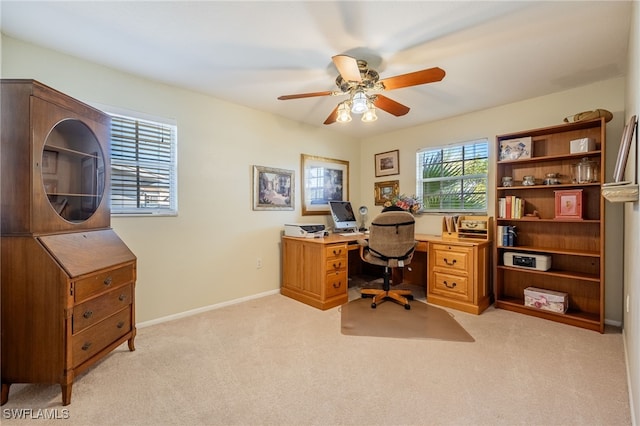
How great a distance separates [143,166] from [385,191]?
3.25 metres

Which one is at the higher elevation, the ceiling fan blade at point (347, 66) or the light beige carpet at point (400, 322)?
the ceiling fan blade at point (347, 66)

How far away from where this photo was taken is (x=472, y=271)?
2.92 meters

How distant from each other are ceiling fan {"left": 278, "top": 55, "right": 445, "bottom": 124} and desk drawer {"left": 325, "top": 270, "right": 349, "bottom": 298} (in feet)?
5.51

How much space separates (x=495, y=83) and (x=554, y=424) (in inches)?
105

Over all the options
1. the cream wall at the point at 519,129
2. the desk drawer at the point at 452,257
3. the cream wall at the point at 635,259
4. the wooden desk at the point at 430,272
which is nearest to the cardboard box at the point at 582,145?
the cream wall at the point at 519,129

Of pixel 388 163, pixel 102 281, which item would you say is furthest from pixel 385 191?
pixel 102 281

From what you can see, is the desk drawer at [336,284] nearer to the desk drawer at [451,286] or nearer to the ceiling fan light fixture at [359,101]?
the desk drawer at [451,286]

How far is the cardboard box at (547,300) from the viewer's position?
2.68 meters

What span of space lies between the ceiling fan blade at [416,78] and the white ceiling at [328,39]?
257mm

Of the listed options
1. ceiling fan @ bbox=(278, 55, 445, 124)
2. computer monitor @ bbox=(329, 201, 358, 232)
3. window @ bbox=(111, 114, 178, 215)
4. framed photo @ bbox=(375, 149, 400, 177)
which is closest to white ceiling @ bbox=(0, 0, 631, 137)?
ceiling fan @ bbox=(278, 55, 445, 124)

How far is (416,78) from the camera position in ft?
6.51

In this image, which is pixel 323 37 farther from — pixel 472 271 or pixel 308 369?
pixel 472 271

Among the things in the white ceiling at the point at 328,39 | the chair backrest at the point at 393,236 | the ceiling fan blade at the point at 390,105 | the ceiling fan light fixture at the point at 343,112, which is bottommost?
the chair backrest at the point at 393,236

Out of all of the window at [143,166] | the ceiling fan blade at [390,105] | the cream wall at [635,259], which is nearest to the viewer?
the cream wall at [635,259]
